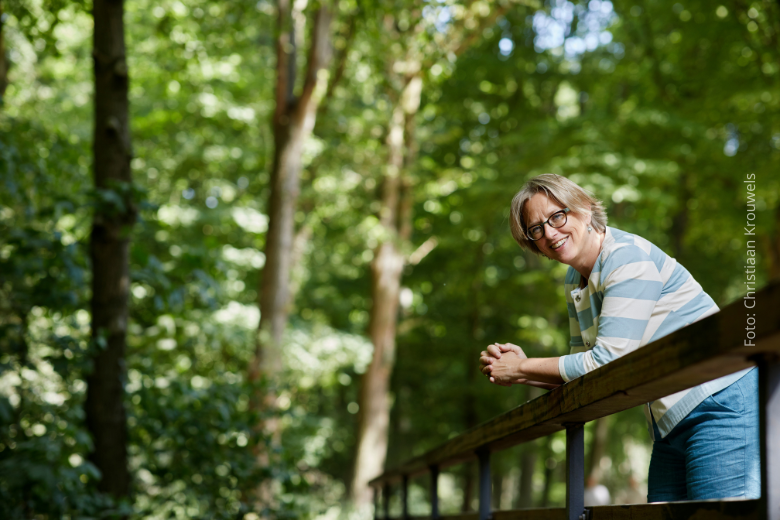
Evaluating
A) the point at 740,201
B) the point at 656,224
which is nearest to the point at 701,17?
the point at 740,201

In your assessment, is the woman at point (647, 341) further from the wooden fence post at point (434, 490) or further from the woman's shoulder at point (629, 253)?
the wooden fence post at point (434, 490)

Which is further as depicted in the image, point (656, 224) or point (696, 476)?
point (656, 224)

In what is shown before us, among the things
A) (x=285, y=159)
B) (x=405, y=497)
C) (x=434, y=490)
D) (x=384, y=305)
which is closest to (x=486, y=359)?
(x=434, y=490)

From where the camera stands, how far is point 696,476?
1728 millimetres

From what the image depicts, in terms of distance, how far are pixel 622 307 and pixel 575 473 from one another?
0.43m

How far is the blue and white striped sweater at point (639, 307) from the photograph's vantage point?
1711mm

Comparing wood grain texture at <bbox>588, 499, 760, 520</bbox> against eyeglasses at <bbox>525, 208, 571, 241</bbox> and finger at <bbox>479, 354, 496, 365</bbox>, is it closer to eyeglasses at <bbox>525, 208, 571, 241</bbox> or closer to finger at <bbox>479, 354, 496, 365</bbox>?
finger at <bbox>479, 354, 496, 365</bbox>

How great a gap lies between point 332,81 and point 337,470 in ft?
46.0

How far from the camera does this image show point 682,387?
127 cm

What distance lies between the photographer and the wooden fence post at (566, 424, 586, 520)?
176cm

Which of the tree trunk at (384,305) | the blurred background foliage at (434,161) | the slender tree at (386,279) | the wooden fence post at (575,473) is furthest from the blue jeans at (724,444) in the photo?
the tree trunk at (384,305)

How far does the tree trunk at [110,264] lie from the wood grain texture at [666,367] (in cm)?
303

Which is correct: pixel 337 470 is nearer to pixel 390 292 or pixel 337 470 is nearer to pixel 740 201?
pixel 390 292

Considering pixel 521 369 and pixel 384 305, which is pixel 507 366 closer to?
pixel 521 369
